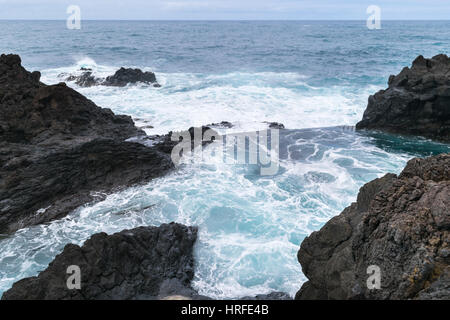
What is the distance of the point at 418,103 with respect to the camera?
1558 cm

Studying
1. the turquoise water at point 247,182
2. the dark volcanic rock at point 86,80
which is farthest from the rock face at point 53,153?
the dark volcanic rock at point 86,80

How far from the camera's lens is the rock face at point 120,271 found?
5.71 m

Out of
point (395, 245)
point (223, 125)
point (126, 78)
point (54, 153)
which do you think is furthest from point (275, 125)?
point (126, 78)

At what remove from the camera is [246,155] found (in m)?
14.0

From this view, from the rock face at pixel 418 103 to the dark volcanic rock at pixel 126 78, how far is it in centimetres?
1753

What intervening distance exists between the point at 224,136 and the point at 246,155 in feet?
7.62

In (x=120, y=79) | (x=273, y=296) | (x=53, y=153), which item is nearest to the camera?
(x=273, y=296)

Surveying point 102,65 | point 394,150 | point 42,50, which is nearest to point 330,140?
point 394,150

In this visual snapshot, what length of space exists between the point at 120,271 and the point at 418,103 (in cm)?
1464

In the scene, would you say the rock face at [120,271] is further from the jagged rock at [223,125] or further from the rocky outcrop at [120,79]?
the rocky outcrop at [120,79]

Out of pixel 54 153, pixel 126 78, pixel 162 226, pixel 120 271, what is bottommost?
pixel 120 271

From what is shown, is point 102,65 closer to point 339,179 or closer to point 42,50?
point 42,50

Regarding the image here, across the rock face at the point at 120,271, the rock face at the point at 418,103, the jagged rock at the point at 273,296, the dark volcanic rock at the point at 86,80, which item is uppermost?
the dark volcanic rock at the point at 86,80

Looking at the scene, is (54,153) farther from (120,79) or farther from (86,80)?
(86,80)
